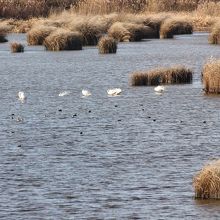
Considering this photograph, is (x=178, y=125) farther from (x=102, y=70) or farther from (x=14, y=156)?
(x=102, y=70)

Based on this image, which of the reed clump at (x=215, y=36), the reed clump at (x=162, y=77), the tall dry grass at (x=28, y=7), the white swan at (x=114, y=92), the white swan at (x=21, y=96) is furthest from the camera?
the tall dry grass at (x=28, y=7)


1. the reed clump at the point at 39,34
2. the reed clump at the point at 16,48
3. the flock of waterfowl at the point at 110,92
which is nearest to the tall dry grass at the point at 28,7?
the reed clump at the point at 39,34

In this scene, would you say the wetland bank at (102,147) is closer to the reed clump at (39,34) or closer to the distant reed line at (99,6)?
the reed clump at (39,34)

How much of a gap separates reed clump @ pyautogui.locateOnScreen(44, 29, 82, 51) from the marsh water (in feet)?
49.0

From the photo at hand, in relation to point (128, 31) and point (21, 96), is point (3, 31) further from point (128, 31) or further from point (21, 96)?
point (21, 96)

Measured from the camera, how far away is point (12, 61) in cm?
5150

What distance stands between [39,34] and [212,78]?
31386 mm

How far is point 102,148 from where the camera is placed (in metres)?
23.2

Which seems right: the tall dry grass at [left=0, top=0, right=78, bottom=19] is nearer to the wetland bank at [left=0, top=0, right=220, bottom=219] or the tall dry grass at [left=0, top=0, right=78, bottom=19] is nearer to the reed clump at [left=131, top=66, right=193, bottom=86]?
the wetland bank at [left=0, top=0, right=220, bottom=219]

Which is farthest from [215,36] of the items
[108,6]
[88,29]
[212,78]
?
[212,78]

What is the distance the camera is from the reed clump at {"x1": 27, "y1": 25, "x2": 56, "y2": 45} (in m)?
63.3

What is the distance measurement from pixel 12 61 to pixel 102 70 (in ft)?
26.9

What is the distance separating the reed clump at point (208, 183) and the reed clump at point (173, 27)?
A: 5205 centimetres

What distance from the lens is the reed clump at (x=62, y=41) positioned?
58.1 m
